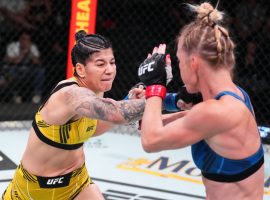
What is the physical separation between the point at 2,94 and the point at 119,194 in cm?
193

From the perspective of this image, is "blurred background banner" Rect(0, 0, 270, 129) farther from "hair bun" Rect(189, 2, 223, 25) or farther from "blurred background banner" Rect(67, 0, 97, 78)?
"hair bun" Rect(189, 2, 223, 25)

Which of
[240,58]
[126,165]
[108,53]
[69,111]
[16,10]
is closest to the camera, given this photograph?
[69,111]

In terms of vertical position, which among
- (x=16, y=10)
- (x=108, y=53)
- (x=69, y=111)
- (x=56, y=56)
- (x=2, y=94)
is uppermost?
(x=108, y=53)

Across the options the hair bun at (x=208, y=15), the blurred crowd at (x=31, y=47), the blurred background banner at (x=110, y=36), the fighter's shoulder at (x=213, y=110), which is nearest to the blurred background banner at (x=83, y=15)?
the blurred background banner at (x=110, y=36)

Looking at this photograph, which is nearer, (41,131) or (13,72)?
(41,131)

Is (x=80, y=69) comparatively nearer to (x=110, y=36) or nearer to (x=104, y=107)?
(x=104, y=107)

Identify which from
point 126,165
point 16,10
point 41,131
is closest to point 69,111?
point 41,131

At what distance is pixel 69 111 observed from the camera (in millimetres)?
1846

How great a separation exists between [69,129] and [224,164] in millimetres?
687

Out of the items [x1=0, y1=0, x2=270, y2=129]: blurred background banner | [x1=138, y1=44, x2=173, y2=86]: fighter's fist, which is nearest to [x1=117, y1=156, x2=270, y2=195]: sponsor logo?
[x1=0, y1=0, x2=270, y2=129]: blurred background banner

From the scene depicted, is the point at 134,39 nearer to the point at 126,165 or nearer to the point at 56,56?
the point at 56,56

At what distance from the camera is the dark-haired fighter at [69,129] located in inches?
72.9

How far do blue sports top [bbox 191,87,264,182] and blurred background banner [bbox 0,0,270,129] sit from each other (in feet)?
9.24

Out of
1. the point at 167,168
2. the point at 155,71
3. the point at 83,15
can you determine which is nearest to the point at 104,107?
the point at 155,71
